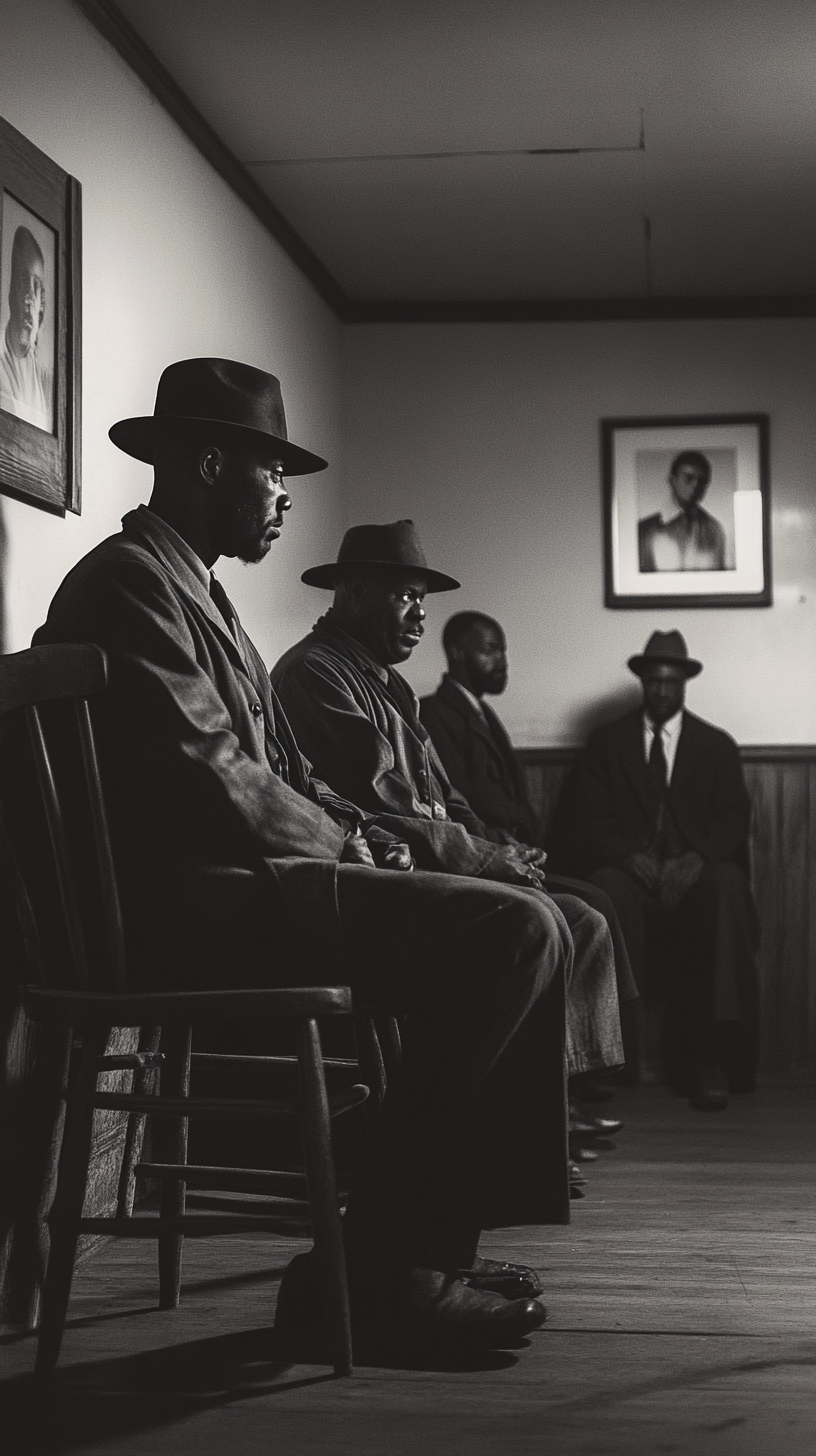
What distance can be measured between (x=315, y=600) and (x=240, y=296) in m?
1.21

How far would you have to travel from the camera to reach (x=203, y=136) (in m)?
4.18

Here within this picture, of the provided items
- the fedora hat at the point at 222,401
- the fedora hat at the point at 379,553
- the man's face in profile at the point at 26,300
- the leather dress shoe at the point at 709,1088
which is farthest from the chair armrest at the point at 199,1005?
the leather dress shoe at the point at 709,1088

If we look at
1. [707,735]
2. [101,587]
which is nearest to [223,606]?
[101,587]

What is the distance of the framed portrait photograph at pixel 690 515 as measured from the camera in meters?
5.80

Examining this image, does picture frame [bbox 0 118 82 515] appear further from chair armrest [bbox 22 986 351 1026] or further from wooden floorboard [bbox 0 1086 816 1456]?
wooden floorboard [bbox 0 1086 816 1456]

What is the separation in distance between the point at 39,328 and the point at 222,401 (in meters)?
0.66

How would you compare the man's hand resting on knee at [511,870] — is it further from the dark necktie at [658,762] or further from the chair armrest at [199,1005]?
the dark necktie at [658,762]

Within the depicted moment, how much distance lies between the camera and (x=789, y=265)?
545cm

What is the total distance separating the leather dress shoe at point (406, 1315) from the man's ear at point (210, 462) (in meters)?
1.25

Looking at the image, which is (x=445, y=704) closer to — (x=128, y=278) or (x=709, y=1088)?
(x=709, y=1088)

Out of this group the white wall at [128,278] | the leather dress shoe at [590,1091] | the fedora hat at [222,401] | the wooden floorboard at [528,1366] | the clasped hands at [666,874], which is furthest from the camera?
the clasped hands at [666,874]

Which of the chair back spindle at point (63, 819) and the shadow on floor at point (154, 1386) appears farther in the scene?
the chair back spindle at point (63, 819)

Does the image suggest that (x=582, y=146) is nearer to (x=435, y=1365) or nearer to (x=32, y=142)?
(x=32, y=142)

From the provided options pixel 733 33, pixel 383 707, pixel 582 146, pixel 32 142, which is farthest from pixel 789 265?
pixel 32 142
